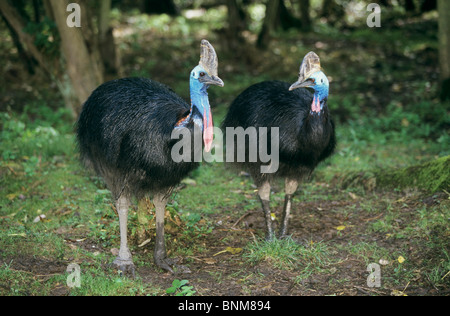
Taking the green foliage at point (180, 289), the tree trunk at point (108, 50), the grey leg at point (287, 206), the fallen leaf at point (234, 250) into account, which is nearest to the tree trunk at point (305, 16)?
the tree trunk at point (108, 50)

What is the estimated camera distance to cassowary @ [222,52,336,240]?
5.06 m

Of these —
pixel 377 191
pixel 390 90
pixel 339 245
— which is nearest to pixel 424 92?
pixel 390 90

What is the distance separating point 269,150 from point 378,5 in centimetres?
1159

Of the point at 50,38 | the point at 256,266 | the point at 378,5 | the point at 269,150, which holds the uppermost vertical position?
the point at 378,5

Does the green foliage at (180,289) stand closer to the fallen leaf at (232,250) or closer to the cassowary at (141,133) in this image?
the cassowary at (141,133)

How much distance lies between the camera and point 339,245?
5.43 metres

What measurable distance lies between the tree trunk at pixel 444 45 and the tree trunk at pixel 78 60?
18.8 ft

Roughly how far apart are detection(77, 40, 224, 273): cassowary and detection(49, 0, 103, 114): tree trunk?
10.2ft

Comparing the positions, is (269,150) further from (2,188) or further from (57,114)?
(57,114)

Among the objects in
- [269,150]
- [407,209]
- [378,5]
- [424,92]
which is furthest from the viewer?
[378,5]

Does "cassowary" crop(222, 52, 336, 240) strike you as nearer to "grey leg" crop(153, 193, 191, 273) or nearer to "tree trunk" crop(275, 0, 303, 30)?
"grey leg" crop(153, 193, 191, 273)

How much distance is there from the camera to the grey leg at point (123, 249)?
5.00m

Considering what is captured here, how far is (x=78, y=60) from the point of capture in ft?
27.4

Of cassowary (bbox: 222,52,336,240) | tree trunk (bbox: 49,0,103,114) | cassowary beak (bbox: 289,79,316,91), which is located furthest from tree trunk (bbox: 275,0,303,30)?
cassowary beak (bbox: 289,79,316,91)
